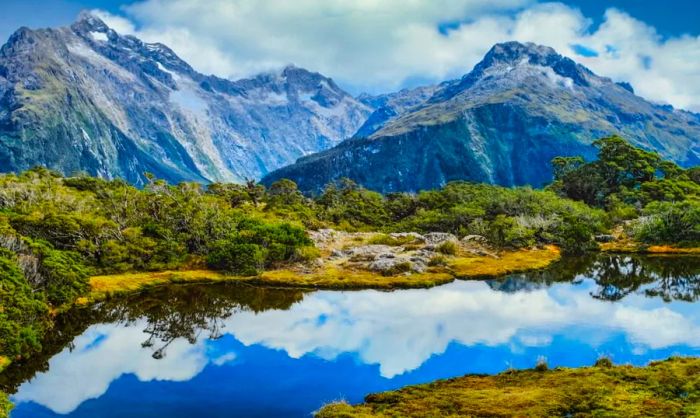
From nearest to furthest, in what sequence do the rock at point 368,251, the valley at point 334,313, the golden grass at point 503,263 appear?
1. the valley at point 334,313
2. the golden grass at point 503,263
3. the rock at point 368,251

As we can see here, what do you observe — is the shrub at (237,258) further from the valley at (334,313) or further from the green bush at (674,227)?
the green bush at (674,227)

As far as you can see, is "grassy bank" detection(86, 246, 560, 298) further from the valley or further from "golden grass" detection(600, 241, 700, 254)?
"golden grass" detection(600, 241, 700, 254)

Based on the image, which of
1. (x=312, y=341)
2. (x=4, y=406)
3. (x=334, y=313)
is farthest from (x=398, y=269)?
(x=4, y=406)

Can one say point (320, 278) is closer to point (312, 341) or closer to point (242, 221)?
point (242, 221)

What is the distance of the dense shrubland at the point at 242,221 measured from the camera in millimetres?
55688

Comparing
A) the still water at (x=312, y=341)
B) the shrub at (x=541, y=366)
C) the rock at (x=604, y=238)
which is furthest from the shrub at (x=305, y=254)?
the rock at (x=604, y=238)

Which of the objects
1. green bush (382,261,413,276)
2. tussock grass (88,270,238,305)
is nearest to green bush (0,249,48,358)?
tussock grass (88,270,238,305)

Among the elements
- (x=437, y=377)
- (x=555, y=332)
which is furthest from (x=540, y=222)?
(x=437, y=377)

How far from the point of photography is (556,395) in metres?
32.4

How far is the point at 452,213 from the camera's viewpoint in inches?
4882

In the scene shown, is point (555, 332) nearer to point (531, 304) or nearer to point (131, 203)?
point (531, 304)

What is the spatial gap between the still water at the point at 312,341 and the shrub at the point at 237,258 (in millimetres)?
6987

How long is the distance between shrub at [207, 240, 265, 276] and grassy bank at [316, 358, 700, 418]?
44.2 metres

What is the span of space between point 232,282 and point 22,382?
119 ft
